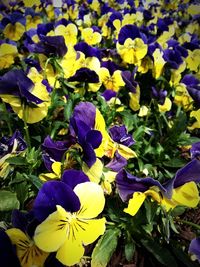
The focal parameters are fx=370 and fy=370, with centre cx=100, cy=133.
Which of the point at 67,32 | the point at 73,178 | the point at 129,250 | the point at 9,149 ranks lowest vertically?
the point at 129,250

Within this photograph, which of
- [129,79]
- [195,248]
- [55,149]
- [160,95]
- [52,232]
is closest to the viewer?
[52,232]

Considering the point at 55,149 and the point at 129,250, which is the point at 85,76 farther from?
the point at 129,250

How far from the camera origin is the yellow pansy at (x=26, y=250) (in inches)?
30.6

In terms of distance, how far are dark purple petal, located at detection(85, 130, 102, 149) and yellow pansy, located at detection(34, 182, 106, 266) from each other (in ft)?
0.46

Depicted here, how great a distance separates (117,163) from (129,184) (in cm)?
14

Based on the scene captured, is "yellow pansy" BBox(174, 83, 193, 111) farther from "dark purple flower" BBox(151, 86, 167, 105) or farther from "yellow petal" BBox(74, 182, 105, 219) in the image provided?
"yellow petal" BBox(74, 182, 105, 219)

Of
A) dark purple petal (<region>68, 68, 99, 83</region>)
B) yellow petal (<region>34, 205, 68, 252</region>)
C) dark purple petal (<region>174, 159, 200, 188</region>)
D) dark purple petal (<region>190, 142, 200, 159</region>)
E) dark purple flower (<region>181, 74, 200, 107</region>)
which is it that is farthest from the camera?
dark purple flower (<region>181, 74, 200, 107</region>)

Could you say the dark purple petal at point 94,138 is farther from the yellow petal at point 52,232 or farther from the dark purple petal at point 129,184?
the yellow petal at point 52,232

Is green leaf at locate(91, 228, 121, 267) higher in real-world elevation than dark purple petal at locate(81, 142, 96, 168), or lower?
lower

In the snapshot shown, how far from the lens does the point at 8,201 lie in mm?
1061

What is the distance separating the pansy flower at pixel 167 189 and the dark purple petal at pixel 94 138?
0.10 m

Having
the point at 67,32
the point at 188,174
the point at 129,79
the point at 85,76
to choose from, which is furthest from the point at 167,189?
the point at 67,32

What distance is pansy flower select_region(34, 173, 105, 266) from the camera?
70 centimetres

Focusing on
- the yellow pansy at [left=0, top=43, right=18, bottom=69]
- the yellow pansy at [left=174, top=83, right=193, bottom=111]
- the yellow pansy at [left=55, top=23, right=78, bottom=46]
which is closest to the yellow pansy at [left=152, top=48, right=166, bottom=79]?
the yellow pansy at [left=174, top=83, right=193, bottom=111]
